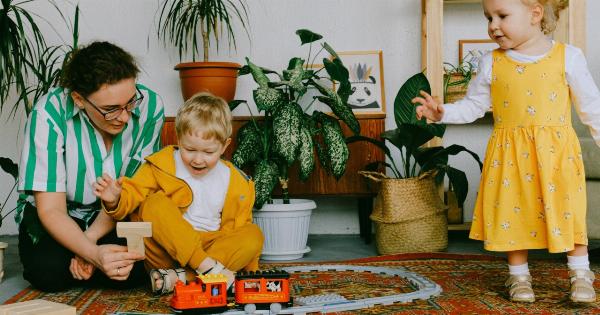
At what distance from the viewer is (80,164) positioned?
2109 mm

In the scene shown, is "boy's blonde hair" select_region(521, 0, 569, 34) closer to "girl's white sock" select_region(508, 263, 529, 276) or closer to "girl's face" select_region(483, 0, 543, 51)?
"girl's face" select_region(483, 0, 543, 51)

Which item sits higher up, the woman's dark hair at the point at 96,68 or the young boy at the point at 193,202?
the woman's dark hair at the point at 96,68

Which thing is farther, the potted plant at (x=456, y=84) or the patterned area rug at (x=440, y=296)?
the potted plant at (x=456, y=84)

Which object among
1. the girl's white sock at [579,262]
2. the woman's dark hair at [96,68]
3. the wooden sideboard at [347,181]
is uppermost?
the woman's dark hair at [96,68]

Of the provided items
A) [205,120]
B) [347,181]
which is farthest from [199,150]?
[347,181]

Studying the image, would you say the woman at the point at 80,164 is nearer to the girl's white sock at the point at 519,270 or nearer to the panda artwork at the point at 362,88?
the girl's white sock at the point at 519,270

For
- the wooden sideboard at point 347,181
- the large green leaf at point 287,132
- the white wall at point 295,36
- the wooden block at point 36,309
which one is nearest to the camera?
the wooden block at point 36,309

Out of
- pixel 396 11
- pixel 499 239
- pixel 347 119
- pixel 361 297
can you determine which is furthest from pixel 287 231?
pixel 396 11

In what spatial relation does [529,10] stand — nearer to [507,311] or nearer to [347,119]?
[507,311]

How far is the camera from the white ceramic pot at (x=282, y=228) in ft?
9.22

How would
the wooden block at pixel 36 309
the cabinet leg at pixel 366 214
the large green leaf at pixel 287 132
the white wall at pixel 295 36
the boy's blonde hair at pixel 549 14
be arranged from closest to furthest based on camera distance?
the wooden block at pixel 36 309, the boy's blonde hair at pixel 549 14, the large green leaf at pixel 287 132, the cabinet leg at pixel 366 214, the white wall at pixel 295 36

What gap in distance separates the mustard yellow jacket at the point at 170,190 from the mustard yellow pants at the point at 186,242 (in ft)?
0.11

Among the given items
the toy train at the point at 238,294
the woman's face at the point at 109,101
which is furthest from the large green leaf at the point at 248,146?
the toy train at the point at 238,294

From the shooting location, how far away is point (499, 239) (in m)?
1.96
